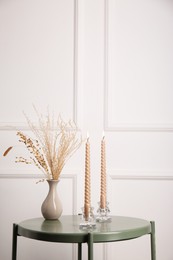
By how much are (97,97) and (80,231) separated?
1.21 m

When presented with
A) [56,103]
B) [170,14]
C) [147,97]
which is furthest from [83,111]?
[170,14]

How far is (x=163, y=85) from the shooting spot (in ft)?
9.50

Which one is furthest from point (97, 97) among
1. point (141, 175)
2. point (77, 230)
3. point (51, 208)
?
point (77, 230)

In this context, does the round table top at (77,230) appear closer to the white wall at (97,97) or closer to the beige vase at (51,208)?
the beige vase at (51,208)

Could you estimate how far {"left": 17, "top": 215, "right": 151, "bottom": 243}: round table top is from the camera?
5.96ft

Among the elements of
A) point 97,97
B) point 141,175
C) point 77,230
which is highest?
point 97,97

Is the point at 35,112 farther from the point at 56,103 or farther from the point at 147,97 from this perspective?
the point at 147,97

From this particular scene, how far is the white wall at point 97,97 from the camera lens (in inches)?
110

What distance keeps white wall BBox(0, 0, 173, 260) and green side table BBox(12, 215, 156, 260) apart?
0.63 meters

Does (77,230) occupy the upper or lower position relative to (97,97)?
lower

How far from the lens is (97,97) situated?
2.88 m

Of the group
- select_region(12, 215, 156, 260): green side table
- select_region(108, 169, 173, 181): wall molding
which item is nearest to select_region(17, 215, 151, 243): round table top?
select_region(12, 215, 156, 260): green side table

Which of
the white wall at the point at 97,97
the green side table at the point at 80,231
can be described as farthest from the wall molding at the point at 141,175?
the green side table at the point at 80,231

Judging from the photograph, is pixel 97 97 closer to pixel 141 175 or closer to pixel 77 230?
pixel 141 175
